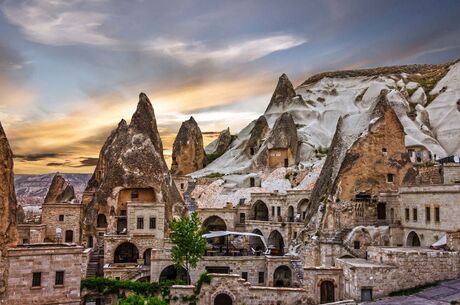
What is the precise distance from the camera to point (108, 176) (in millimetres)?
56469

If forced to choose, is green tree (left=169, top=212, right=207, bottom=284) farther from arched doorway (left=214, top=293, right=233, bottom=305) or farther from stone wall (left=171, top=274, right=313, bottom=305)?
arched doorway (left=214, top=293, right=233, bottom=305)

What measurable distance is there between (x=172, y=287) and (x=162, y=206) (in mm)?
13301

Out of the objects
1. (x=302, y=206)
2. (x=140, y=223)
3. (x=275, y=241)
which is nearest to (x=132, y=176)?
(x=140, y=223)

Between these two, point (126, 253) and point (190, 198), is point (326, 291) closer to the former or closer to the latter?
point (126, 253)

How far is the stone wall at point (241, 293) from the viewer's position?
1425 inches

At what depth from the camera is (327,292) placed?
35781 mm

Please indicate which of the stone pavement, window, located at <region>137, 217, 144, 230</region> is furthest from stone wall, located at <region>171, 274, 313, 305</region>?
window, located at <region>137, 217, 144, 230</region>

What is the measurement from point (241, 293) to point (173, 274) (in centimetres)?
Answer: 1064

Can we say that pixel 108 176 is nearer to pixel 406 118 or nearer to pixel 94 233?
pixel 94 233

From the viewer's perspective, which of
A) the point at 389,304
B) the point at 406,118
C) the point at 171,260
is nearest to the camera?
the point at 389,304

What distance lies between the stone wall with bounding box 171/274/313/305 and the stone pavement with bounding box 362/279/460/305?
727 cm

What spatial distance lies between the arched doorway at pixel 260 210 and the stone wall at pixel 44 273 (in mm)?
33008

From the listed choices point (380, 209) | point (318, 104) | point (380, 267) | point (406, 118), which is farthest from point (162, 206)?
point (318, 104)

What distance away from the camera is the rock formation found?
101 m
